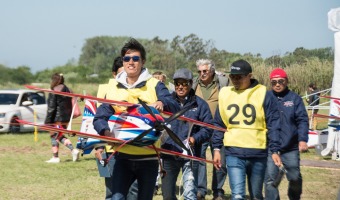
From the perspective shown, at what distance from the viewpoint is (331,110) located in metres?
15.2

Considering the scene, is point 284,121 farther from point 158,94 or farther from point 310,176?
point 310,176

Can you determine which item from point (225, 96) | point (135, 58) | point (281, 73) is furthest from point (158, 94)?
point (281, 73)

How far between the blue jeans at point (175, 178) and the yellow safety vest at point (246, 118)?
2.01 ft

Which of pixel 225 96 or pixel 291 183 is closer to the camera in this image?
pixel 225 96

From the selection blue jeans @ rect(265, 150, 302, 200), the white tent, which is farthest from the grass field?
blue jeans @ rect(265, 150, 302, 200)

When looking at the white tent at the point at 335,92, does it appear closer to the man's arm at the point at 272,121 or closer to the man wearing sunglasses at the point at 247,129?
the man's arm at the point at 272,121

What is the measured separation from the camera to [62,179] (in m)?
12.0

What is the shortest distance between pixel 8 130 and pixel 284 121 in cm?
1575

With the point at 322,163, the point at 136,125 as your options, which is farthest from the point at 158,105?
the point at 322,163

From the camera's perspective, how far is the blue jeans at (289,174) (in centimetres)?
796

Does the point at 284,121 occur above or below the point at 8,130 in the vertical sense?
above

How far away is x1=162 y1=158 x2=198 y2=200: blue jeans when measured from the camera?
720 cm

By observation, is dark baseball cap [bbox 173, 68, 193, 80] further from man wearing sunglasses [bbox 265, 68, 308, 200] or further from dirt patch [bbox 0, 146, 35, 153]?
dirt patch [bbox 0, 146, 35, 153]

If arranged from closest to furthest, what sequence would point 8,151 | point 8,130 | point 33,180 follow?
point 33,180 → point 8,151 → point 8,130
